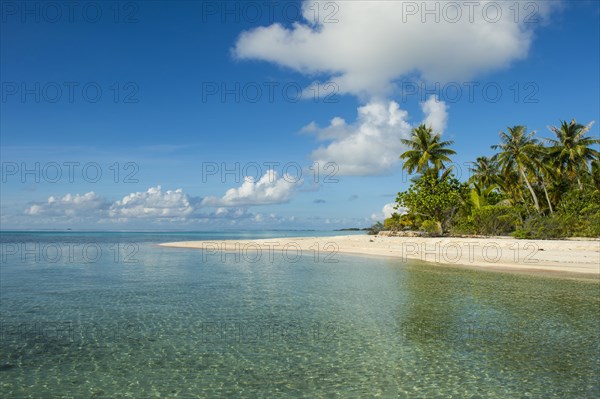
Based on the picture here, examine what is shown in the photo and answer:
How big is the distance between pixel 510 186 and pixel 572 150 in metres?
12.1

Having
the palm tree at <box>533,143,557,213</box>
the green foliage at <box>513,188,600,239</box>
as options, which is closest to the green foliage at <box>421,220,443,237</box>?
the green foliage at <box>513,188,600,239</box>

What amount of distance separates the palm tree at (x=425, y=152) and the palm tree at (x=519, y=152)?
6.88 metres

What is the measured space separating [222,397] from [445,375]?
5137 mm

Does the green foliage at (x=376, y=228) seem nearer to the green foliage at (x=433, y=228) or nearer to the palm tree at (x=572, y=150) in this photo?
the green foliage at (x=433, y=228)

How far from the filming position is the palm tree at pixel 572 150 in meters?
54.4

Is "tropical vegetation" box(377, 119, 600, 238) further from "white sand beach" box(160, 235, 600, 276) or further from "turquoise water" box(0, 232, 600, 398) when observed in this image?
"turquoise water" box(0, 232, 600, 398)

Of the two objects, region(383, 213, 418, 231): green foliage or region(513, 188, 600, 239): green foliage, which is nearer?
region(513, 188, 600, 239): green foliage

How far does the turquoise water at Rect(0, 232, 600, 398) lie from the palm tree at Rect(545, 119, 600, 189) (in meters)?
38.8

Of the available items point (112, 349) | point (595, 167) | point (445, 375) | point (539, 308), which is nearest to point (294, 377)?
point (445, 375)

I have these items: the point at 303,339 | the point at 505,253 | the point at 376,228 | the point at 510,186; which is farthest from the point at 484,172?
the point at 303,339

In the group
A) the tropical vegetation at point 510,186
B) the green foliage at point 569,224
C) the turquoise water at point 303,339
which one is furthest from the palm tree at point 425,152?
the turquoise water at point 303,339

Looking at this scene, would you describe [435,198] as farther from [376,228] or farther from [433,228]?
[376,228]

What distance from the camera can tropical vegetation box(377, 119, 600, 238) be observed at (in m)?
52.2

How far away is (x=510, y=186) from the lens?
65188mm
